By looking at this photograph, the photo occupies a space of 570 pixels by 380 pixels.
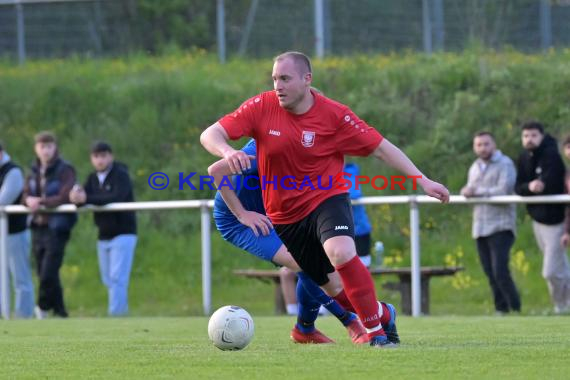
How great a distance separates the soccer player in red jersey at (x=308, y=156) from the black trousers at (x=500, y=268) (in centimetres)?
582

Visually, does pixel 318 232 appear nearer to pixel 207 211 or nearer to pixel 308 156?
pixel 308 156

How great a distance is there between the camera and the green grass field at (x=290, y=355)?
252 inches

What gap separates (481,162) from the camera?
14.2m

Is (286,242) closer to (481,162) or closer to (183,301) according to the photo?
(481,162)

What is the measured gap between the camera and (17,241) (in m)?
15.8

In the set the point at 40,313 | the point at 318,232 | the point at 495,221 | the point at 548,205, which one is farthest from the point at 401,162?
the point at 40,313

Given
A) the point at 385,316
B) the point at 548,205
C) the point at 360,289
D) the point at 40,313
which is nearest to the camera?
the point at 360,289

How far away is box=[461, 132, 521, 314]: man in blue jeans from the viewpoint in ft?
45.2

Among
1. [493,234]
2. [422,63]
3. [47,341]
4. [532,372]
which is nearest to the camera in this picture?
[532,372]

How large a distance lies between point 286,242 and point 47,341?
230 cm

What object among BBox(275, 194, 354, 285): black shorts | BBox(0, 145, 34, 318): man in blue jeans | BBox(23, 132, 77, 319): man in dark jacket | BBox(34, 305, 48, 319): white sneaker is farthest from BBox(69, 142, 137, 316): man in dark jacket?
BBox(275, 194, 354, 285): black shorts

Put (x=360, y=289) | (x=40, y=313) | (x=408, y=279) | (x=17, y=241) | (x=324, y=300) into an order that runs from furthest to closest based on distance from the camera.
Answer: (x=17, y=241)
(x=40, y=313)
(x=408, y=279)
(x=324, y=300)
(x=360, y=289)

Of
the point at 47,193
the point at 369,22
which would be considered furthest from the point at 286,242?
the point at 369,22

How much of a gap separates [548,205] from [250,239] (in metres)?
5.38
